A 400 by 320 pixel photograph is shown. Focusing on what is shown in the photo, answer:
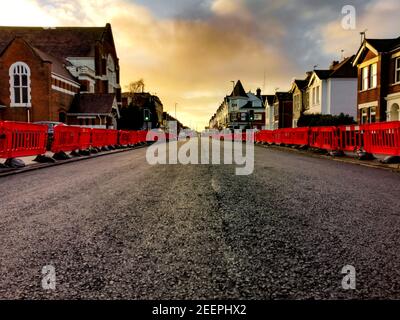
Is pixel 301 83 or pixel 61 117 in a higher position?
pixel 301 83

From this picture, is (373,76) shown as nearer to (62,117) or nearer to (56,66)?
(62,117)

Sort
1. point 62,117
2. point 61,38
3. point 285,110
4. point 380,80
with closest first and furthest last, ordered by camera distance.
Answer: point 380,80
point 62,117
point 61,38
point 285,110

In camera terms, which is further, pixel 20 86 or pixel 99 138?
pixel 20 86

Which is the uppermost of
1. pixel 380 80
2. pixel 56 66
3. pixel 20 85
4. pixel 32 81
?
pixel 56 66

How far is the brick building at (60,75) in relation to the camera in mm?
39219

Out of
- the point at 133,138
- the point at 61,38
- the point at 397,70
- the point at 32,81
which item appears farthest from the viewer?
the point at 61,38

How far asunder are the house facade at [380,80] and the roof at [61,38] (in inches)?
1543

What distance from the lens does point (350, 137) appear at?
16.0m

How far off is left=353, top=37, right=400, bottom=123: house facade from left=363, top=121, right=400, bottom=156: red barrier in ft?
43.4

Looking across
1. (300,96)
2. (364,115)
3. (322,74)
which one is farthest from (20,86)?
(364,115)

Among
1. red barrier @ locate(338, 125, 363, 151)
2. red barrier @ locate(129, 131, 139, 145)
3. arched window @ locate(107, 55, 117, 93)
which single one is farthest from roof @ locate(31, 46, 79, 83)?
red barrier @ locate(338, 125, 363, 151)

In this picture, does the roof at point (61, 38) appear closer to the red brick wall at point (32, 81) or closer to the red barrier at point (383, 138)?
the red brick wall at point (32, 81)

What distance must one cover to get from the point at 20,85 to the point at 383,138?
127ft

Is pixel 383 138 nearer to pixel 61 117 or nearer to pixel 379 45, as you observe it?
pixel 379 45
